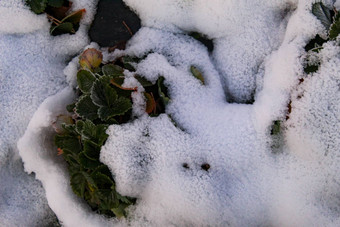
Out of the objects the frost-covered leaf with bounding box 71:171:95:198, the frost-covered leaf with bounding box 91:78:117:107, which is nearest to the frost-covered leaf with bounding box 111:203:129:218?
the frost-covered leaf with bounding box 71:171:95:198

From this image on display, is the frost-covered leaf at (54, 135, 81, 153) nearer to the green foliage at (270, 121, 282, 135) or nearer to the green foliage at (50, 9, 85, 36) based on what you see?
the green foliage at (50, 9, 85, 36)

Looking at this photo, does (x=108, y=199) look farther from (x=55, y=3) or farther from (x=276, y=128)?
(x=55, y=3)

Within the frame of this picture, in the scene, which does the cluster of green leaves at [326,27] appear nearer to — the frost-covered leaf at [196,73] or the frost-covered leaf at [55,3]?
the frost-covered leaf at [196,73]

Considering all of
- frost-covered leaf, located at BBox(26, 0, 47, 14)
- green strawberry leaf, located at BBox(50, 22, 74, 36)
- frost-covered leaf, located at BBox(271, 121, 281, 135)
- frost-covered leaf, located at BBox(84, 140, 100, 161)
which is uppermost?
frost-covered leaf, located at BBox(271, 121, 281, 135)

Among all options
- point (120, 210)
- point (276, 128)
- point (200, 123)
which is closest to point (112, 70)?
point (200, 123)

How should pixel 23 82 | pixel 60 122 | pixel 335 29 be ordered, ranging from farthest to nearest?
pixel 23 82 < pixel 60 122 < pixel 335 29

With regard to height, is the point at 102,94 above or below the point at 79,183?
above
